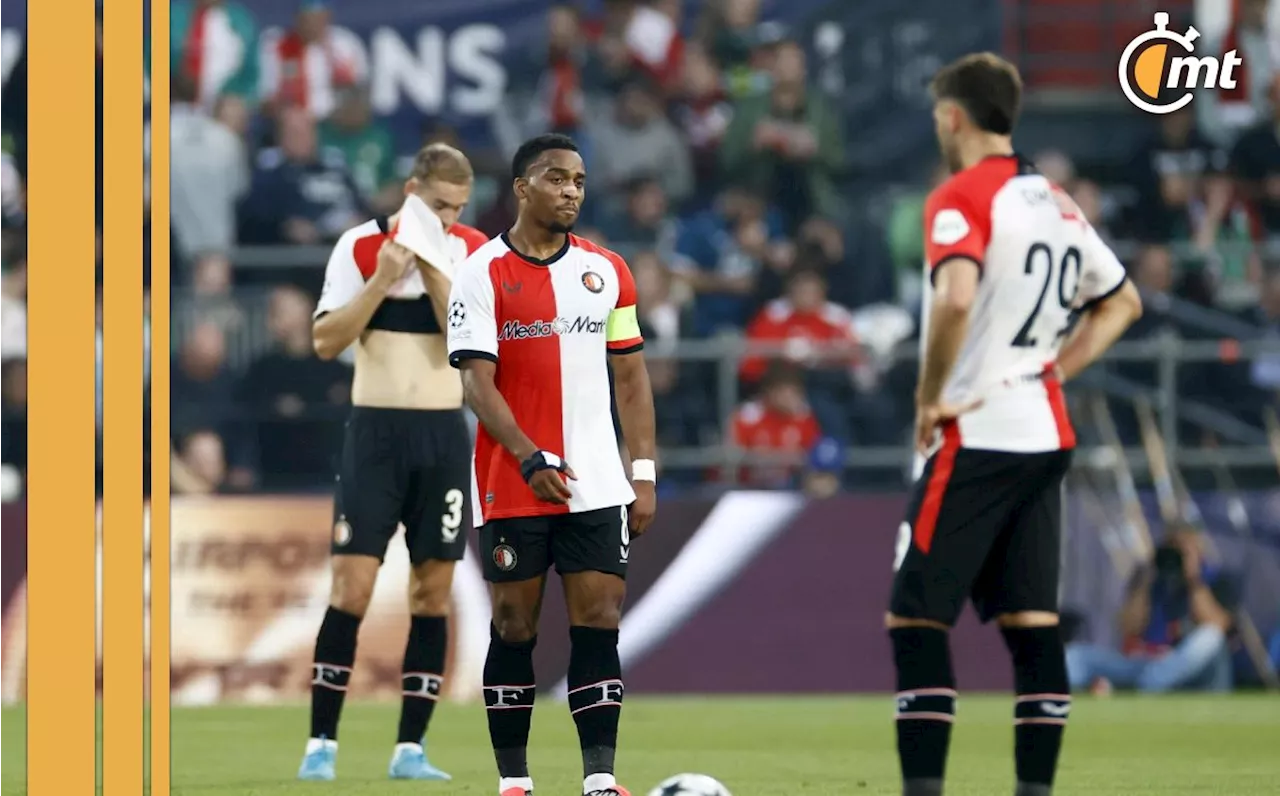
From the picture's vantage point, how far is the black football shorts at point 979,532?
688 centimetres

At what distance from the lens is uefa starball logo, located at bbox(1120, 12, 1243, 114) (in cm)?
1927

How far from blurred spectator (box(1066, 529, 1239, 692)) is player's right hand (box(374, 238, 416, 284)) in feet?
24.8

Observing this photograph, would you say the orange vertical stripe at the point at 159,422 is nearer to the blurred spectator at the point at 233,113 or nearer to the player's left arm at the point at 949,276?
the player's left arm at the point at 949,276

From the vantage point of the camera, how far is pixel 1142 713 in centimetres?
1377

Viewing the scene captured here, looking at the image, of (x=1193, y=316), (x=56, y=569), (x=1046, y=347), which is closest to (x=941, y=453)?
(x=1046, y=347)

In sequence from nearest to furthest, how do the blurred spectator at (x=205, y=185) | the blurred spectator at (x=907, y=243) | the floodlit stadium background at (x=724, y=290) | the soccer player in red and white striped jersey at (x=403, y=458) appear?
the soccer player in red and white striped jersey at (x=403, y=458) → the floodlit stadium background at (x=724, y=290) → the blurred spectator at (x=907, y=243) → the blurred spectator at (x=205, y=185)

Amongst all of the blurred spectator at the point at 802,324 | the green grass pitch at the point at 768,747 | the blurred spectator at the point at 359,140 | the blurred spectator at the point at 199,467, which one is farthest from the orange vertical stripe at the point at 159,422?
the blurred spectator at the point at 359,140

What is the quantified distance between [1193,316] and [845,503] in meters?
3.85

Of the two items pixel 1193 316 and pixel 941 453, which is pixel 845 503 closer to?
pixel 1193 316

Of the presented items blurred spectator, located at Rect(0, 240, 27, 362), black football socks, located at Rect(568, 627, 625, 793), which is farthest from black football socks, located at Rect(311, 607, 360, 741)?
blurred spectator, located at Rect(0, 240, 27, 362)

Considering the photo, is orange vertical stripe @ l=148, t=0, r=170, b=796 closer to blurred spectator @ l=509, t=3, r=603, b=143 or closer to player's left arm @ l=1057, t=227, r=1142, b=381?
player's left arm @ l=1057, t=227, r=1142, b=381

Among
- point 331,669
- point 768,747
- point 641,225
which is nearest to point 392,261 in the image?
point 331,669

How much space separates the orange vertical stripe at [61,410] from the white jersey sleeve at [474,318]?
1.86 m

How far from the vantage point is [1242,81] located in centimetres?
1959
